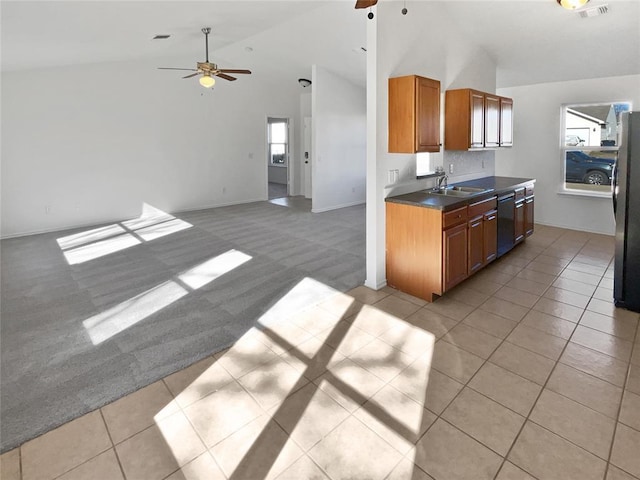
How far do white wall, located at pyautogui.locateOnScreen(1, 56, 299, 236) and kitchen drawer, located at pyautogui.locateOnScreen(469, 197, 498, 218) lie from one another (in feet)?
20.0

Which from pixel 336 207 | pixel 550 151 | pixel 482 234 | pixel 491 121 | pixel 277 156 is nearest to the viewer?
pixel 482 234

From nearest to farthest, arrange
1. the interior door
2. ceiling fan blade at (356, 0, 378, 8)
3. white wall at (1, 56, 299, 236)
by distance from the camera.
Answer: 1. ceiling fan blade at (356, 0, 378, 8)
2. white wall at (1, 56, 299, 236)
3. the interior door

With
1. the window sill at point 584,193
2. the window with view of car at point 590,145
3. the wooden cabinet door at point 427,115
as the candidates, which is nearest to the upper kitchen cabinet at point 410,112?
the wooden cabinet door at point 427,115

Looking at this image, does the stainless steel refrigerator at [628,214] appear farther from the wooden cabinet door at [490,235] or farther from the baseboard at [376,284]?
the baseboard at [376,284]

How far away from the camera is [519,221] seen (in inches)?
188

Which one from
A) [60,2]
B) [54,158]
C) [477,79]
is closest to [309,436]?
[60,2]

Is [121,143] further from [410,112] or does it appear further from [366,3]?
[366,3]

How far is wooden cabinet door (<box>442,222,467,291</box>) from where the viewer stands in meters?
3.29

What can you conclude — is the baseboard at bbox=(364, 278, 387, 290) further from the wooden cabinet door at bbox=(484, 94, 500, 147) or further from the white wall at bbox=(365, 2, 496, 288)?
the wooden cabinet door at bbox=(484, 94, 500, 147)

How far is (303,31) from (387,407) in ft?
18.1

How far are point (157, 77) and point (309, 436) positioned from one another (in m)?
7.33

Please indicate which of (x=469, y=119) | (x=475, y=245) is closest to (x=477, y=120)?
(x=469, y=119)

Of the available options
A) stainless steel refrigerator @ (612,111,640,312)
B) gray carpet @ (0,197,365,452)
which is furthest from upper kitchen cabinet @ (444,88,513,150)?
gray carpet @ (0,197,365,452)

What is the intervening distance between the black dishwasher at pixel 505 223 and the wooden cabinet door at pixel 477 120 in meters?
0.72
